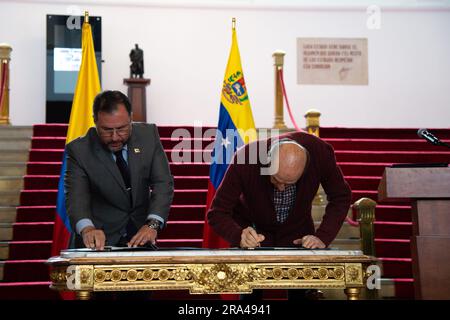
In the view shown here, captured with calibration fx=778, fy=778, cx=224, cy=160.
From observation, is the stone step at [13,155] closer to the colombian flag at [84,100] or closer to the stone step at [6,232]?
the stone step at [6,232]

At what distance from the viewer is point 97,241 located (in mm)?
3170

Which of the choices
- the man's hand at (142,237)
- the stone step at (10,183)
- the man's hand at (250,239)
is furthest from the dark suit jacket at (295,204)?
the stone step at (10,183)

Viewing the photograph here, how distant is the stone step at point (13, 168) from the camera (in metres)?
7.94

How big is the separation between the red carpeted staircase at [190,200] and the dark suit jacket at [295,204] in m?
2.60

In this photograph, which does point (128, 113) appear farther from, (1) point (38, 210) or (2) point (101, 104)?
(1) point (38, 210)

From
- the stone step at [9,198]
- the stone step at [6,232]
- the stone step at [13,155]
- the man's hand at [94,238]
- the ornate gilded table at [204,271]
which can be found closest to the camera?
the ornate gilded table at [204,271]

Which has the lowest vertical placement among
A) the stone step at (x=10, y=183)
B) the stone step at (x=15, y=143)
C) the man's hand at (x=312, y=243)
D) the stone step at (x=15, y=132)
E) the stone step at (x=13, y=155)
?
the man's hand at (x=312, y=243)

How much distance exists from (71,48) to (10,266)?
211 inches

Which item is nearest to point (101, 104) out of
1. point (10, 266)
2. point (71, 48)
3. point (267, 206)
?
point (267, 206)

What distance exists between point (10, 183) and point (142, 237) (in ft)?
15.4

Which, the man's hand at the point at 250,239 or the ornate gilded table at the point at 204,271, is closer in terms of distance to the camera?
the ornate gilded table at the point at 204,271

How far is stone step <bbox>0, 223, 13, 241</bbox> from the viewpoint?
682cm

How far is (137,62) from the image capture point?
10.8 metres

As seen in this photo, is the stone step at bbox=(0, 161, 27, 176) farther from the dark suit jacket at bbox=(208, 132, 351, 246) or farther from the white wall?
the dark suit jacket at bbox=(208, 132, 351, 246)
